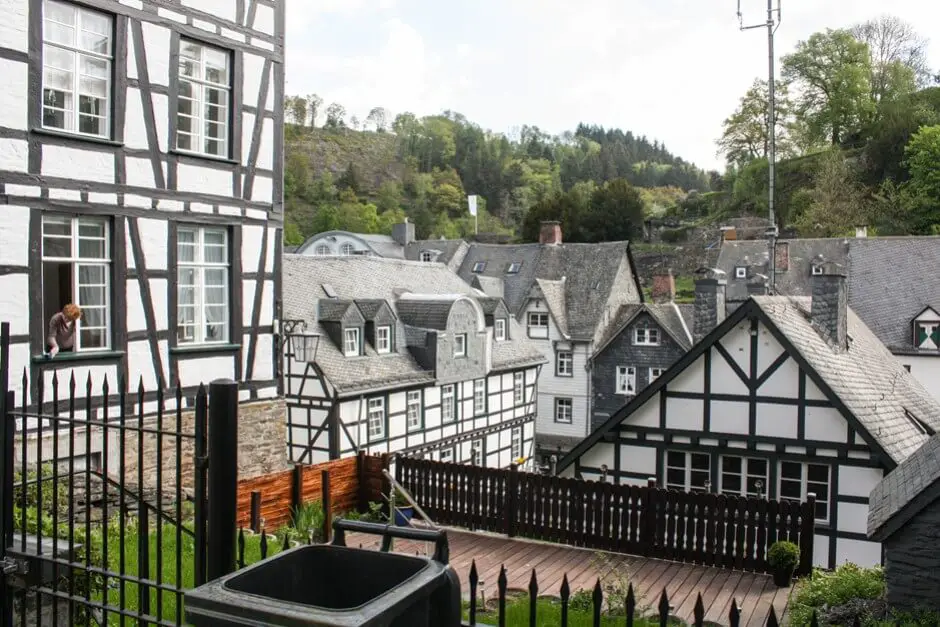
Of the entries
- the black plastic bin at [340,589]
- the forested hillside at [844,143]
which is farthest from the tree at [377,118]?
the black plastic bin at [340,589]

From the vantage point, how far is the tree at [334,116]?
4753 inches

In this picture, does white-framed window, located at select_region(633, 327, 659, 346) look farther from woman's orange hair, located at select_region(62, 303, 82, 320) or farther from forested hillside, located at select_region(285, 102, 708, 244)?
forested hillside, located at select_region(285, 102, 708, 244)

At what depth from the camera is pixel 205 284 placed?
508 inches

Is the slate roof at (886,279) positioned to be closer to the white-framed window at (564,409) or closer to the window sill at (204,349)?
the white-framed window at (564,409)

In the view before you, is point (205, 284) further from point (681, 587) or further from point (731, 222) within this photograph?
point (731, 222)

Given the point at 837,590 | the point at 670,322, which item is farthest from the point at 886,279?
the point at 837,590

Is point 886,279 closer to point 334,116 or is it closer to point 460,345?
point 460,345

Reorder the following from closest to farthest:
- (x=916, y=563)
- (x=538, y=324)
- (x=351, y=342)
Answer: (x=916, y=563) → (x=351, y=342) → (x=538, y=324)

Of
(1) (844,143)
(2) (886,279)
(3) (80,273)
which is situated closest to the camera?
(3) (80,273)

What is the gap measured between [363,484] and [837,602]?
806 cm

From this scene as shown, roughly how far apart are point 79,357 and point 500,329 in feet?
63.7

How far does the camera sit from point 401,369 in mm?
23531

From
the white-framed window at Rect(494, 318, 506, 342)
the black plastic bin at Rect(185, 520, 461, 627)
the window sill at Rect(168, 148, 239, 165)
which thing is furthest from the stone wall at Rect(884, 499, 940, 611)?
the white-framed window at Rect(494, 318, 506, 342)

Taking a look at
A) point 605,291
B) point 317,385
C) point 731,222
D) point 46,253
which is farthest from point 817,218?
point 46,253
